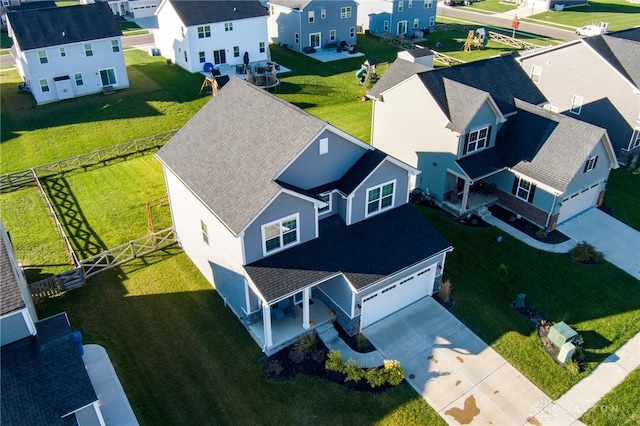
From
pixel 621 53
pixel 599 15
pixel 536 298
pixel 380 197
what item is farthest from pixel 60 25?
pixel 599 15

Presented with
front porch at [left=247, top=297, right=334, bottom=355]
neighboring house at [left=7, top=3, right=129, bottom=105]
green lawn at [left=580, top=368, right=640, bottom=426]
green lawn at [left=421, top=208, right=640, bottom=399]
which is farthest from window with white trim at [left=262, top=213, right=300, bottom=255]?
neighboring house at [left=7, top=3, right=129, bottom=105]

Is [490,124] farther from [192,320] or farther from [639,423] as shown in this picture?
[192,320]

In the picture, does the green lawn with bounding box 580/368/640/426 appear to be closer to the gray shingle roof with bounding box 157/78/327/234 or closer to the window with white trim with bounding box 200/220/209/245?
the gray shingle roof with bounding box 157/78/327/234

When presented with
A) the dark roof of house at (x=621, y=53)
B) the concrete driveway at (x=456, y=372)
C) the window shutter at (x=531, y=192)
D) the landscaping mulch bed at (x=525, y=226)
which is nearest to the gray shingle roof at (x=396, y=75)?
the landscaping mulch bed at (x=525, y=226)

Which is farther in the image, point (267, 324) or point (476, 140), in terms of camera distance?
point (476, 140)

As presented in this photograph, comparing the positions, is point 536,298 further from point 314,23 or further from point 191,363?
point 314,23

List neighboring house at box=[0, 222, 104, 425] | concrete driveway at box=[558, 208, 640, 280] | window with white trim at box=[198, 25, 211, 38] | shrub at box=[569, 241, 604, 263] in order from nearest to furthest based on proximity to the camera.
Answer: neighboring house at box=[0, 222, 104, 425] → shrub at box=[569, 241, 604, 263] → concrete driveway at box=[558, 208, 640, 280] → window with white trim at box=[198, 25, 211, 38]
